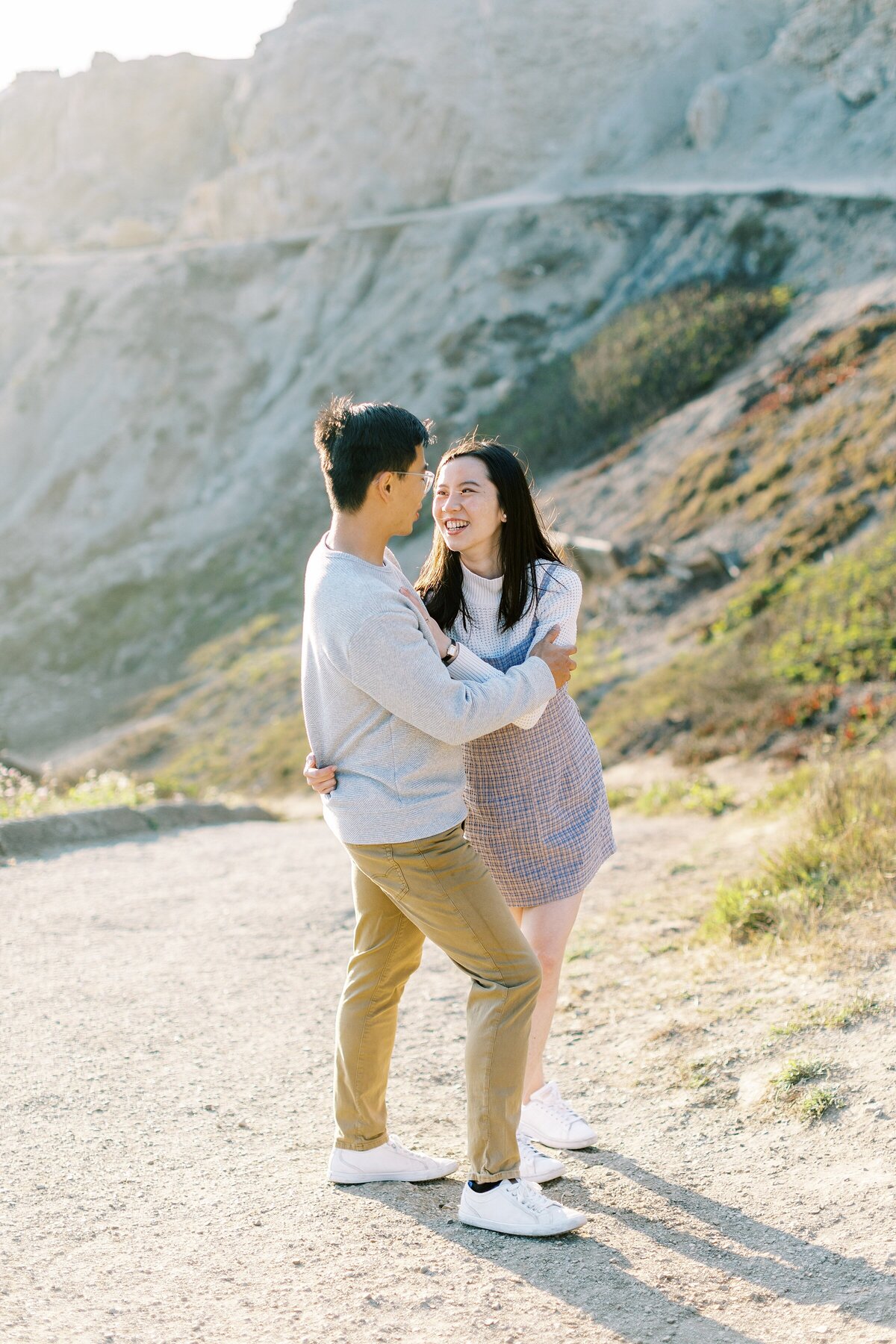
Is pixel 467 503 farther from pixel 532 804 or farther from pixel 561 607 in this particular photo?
pixel 532 804

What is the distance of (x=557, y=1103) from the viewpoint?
3.66 m

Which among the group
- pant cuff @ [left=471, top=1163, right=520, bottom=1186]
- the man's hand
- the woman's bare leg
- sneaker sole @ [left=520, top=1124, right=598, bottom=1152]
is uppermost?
the man's hand

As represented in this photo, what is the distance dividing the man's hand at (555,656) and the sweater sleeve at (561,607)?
0.05 metres

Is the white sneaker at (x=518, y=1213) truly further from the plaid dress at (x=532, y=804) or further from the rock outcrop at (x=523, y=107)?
the rock outcrop at (x=523, y=107)

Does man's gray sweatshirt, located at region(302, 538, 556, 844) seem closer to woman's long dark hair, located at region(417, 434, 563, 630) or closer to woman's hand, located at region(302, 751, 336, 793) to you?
woman's hand, located at region(302, 751, 336, 793)

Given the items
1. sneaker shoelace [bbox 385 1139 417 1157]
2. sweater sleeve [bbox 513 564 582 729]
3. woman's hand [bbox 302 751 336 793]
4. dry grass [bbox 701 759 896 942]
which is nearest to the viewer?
woman's hand [bbox 302 751 336 793]

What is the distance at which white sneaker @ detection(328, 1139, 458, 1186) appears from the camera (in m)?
3.41

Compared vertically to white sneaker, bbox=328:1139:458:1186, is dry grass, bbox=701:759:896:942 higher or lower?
lower

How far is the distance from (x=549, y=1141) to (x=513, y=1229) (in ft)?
1.90

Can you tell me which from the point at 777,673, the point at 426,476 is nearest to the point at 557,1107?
the point at 426,476

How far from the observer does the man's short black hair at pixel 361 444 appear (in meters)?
2.89

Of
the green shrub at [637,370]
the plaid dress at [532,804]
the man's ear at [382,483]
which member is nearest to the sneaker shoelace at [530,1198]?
the plaid dress at [532,804]

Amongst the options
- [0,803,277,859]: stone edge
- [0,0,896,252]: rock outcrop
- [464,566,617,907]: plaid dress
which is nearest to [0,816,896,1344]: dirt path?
[464,566,617,907]: plaid dress

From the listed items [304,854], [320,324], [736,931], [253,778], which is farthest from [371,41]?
[736,931]
